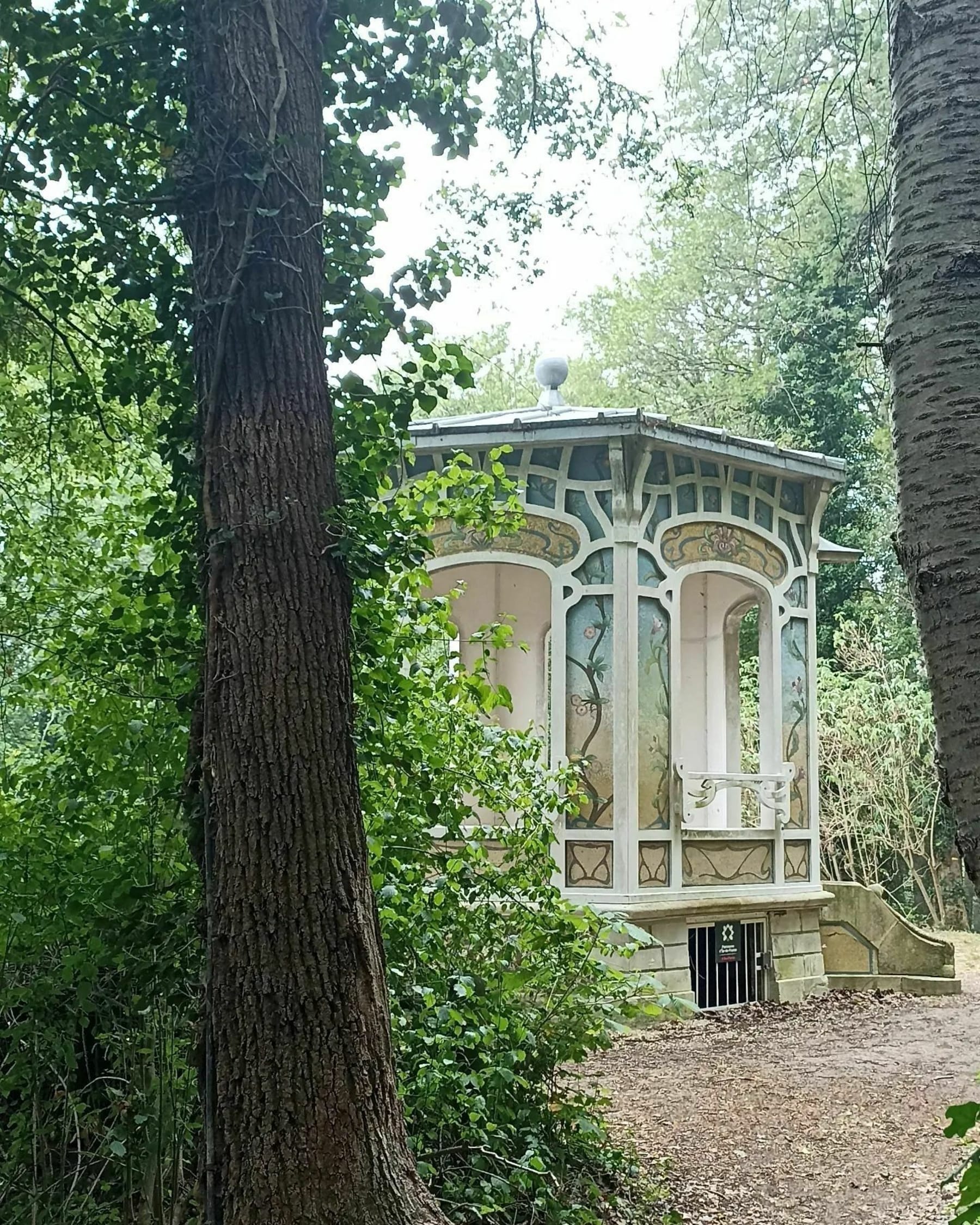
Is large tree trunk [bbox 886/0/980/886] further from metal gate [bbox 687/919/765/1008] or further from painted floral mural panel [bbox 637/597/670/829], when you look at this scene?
metal gate [bbox 687/919/765/1008]

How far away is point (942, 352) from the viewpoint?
211cm

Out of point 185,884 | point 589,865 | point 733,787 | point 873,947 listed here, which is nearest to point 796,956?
point 873,947

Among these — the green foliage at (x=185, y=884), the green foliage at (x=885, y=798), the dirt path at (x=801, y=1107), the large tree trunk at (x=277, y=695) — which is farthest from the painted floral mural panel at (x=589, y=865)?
the green foliage at (x=885, y=798)

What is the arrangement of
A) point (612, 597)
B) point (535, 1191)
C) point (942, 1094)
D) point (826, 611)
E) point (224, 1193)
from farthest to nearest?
1. point (826, 611)
2. point (612, 597)
3. point (942, 1094)
4. point (535, 1191)
5. point (224, 1193)

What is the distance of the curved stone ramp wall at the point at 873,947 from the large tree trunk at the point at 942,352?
10635 millimetres

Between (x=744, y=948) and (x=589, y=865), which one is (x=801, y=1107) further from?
(x=744, y=948)

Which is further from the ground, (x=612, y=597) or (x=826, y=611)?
(x=826, y=611)

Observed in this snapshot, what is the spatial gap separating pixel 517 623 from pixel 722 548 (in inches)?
127

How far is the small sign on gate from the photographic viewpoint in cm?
1075

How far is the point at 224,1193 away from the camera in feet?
8.00

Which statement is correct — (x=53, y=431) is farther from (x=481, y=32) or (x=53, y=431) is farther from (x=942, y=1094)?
(x=942, y=1094)

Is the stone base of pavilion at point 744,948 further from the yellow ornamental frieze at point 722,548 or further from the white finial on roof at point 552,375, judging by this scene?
the white finial on roof at point 552,375

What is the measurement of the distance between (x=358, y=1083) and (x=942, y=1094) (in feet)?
20.7

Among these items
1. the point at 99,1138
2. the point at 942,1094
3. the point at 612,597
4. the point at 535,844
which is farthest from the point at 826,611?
the point at 99,1138
